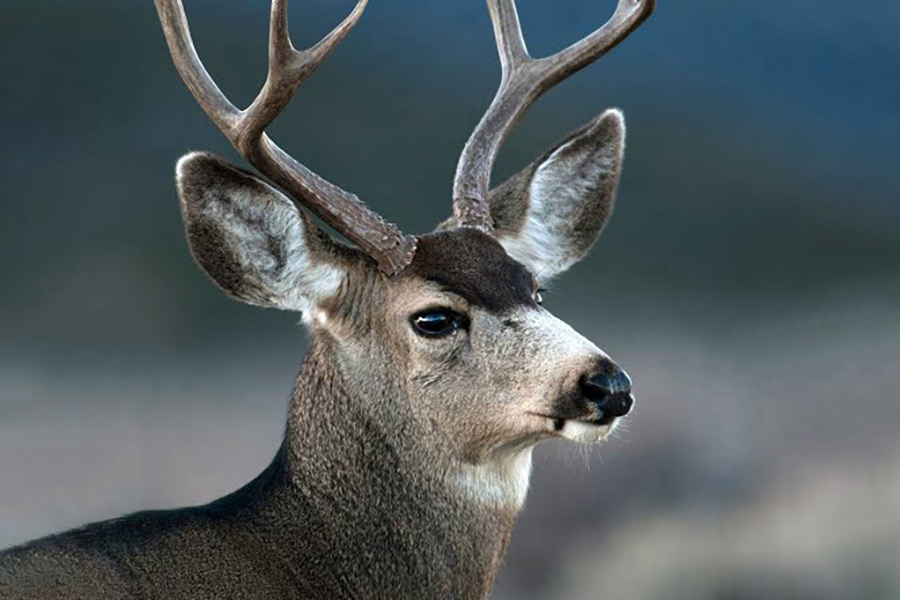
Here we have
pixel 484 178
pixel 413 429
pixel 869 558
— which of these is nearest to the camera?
pixel 413 429

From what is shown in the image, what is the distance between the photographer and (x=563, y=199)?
5566 millimetres

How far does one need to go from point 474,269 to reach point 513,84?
0.87m

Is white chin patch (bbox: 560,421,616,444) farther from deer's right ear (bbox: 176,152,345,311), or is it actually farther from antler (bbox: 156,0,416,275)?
deer's right ear (bbox: 176,152,345,311)

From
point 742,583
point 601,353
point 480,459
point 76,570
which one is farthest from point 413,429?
point 742,583

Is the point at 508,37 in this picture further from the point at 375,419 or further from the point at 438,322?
the point at 375,419

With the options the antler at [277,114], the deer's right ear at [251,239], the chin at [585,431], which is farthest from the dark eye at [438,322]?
the chin at [585,431]

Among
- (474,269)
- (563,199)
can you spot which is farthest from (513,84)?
(474,269)

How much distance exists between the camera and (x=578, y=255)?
5.69m

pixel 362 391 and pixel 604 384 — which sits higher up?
pixel 604 384

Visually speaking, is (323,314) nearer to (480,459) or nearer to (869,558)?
(480,459)

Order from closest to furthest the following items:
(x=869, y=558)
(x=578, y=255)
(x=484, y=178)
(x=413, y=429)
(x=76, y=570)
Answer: (x=76, y=570), (x=413, y=429), (x=484, y=178), (x=578, y=255), (x=869, y=558)

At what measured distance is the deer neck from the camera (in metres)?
4.84

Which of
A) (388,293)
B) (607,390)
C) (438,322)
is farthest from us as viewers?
(388,293)

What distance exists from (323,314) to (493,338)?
49 cm
